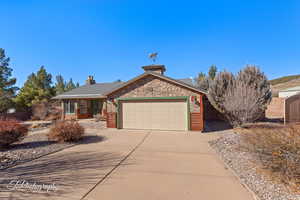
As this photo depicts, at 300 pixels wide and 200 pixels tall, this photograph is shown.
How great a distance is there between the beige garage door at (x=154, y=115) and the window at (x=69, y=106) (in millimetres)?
8301

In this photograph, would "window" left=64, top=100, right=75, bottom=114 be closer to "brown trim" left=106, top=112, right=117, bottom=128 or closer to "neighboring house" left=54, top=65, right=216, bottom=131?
"neighboring house" left=54, top=65, right=216, bottom=131

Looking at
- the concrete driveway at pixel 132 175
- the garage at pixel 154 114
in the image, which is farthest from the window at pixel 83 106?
the concrete driveway at pixel 132 175

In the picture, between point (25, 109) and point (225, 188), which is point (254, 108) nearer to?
point (225, 188)

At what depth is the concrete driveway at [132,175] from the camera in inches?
117

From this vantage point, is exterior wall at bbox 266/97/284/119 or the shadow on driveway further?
exterior wall at bbox 266/97/284/119

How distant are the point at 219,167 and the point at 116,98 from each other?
8.54m

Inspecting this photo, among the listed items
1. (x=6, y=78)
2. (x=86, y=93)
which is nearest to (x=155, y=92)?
(x=86, y=93)

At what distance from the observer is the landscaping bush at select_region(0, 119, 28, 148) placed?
6215mm

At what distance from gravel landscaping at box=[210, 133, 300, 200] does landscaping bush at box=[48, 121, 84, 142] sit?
6.63 metres

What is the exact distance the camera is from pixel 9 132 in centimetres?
634

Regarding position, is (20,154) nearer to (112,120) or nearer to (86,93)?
(112,120)

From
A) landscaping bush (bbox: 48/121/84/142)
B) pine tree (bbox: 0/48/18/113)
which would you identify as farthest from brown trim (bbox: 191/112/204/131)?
pine tree (bbox: 0/48/18/113)

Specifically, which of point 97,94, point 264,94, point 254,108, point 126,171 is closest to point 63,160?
point 126,171

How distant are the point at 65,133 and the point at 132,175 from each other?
5.05 meters
